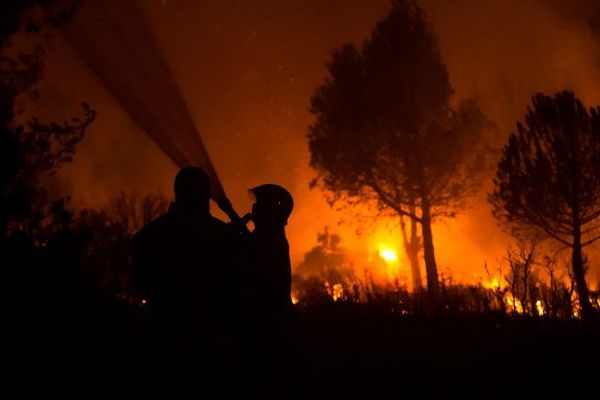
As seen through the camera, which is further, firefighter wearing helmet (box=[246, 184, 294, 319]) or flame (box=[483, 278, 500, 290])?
flame (box=[483, 278, 500, 290])

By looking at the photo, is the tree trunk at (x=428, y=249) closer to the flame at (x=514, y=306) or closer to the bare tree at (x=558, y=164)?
the bare tree at (x=558, y=164)

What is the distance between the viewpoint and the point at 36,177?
7.06 m

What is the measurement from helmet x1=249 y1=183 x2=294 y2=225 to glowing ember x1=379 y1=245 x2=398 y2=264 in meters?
29.3

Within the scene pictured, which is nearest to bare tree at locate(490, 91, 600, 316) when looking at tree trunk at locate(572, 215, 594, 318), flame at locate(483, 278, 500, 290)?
tree trunk at locate(572, 215, 594, 318)

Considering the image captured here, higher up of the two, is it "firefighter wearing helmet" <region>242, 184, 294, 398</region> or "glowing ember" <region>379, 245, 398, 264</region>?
"glowing ember" <region>379, 245, 398, 264</region>

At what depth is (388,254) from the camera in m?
33.0

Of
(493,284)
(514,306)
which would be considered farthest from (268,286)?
(493,284)

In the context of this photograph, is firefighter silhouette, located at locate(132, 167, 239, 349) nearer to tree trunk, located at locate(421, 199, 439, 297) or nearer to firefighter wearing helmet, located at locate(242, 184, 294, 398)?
firefighter wearing helmet, located at locate(242, 184, 294, 398)

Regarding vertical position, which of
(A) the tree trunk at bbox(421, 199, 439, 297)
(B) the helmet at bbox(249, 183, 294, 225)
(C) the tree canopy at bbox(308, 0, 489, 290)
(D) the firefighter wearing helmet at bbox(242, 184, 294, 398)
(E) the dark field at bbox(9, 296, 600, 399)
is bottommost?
(E) the dark field at bbox(9, 296, 600, 399)

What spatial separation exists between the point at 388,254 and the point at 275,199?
100 feet

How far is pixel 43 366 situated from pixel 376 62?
15603 mm

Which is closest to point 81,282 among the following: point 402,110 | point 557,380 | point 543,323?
point 557,380

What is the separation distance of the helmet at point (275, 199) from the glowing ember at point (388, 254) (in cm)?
2927

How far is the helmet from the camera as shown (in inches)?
147
